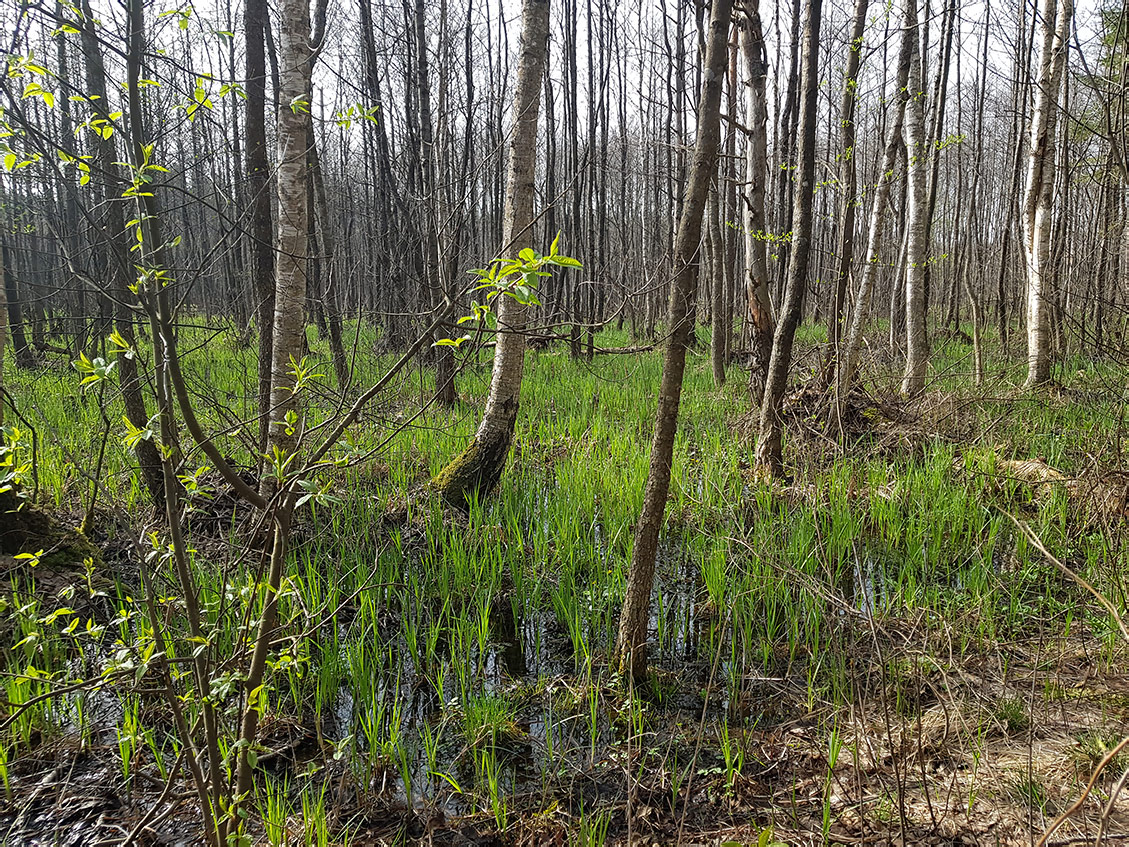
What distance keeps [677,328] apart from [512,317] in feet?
7.02

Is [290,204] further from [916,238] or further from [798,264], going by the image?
[916,238]

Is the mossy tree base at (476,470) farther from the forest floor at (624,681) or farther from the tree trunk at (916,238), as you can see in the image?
the tree trunk at (916,238)

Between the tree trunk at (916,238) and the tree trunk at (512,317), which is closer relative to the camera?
the tree trunk at (512,317)

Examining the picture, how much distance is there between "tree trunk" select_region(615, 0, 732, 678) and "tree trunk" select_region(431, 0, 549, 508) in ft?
6.22

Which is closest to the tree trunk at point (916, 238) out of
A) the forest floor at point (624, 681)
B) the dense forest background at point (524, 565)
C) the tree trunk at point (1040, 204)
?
the dense forest background at point (524, 565)

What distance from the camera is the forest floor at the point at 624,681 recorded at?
2.04 metres

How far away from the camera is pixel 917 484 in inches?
179

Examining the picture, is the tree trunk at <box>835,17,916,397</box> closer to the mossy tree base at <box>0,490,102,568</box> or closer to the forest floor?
the forest floor

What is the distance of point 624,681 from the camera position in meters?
2.78

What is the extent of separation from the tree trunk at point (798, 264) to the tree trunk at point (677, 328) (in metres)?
2.03

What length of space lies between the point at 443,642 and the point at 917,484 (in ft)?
11.4

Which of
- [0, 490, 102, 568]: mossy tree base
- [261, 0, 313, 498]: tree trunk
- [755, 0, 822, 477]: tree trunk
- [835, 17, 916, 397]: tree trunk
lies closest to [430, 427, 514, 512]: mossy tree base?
[261, 0, 313, 498]: tree trunk

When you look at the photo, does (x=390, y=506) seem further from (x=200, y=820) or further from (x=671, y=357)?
(x=671, y=357)

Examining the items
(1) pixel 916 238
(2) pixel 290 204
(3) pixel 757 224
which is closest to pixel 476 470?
(2) pixel 290 204
